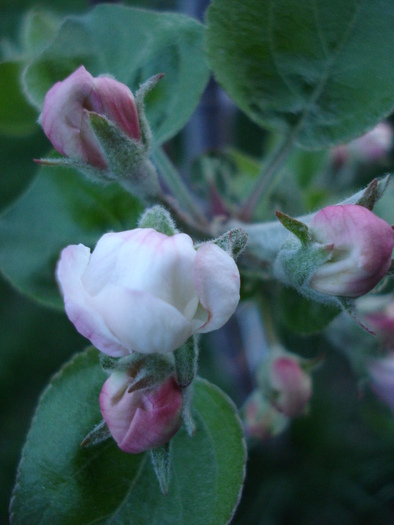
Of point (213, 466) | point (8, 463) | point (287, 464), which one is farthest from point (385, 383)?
point (8, 463)

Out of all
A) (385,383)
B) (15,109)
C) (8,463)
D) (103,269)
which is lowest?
(8,463)

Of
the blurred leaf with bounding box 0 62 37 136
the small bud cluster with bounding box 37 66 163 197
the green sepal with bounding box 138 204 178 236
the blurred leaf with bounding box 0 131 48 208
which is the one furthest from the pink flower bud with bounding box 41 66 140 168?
the blurred leaf with bounding box 0 131 48 208

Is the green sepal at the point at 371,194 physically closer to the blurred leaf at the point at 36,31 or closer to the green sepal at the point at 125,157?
the green sepal at the point at 125,157

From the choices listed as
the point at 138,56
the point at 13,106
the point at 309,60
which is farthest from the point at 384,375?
the point at 13,106

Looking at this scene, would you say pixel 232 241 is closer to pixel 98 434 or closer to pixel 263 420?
pixel 98 434

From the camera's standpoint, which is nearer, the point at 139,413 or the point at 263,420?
the point at 139,413

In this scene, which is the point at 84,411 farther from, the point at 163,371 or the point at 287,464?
the point at 287,464

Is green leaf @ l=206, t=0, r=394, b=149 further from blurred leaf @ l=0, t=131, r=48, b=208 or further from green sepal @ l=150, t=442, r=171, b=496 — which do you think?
blurred leaf @ l=0, t=131, r=48, b=208
